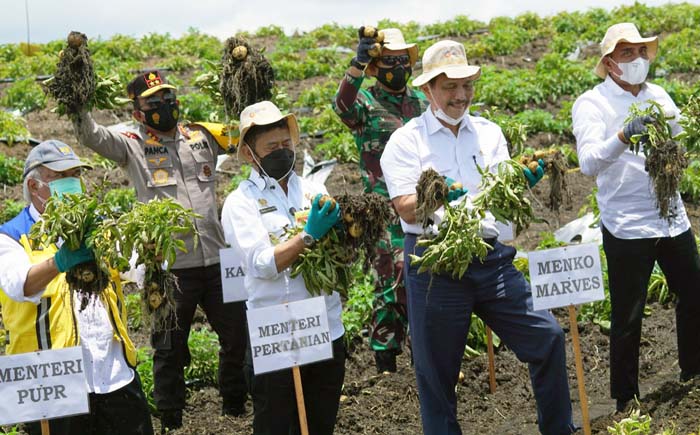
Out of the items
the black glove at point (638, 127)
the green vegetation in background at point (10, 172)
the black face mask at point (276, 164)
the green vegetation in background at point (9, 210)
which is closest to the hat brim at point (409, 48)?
the black glove at point (638, 127)

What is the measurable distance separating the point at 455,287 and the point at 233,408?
2393 mm

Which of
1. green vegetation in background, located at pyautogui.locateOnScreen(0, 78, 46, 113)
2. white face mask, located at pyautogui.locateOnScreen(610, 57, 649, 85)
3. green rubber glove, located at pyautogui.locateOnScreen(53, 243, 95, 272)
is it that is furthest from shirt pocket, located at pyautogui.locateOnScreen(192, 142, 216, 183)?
green vegetation in background, located at pyautogui.locateOnScreen(0, 78, 46, 113)

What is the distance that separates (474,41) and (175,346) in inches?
496

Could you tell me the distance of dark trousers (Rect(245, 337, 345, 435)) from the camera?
5.02 metres

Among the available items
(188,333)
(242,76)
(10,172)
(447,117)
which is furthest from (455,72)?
(10,172)

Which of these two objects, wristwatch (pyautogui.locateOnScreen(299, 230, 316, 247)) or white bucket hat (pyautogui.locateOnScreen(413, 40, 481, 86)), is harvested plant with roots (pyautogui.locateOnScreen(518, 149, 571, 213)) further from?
wristwatch (pyautogui.locateOnScreen(299, 230, 316, 247))

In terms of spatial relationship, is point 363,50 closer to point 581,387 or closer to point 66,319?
point 581,387

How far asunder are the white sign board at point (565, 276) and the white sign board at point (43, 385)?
2.22m

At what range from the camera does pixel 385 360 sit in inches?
285

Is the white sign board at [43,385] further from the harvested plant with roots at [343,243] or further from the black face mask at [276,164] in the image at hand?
the black face mask at [276,164]

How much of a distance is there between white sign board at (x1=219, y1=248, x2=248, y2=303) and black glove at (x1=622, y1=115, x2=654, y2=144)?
228cm

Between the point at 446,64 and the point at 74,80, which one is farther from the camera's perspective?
the point at 74,80

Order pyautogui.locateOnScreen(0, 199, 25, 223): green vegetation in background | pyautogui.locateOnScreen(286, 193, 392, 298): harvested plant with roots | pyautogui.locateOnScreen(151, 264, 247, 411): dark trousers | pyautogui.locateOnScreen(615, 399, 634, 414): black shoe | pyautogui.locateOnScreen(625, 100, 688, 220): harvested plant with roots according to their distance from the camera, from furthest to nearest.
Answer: pyautogui.locateOnScreen(0, 199, 25, 223): green vegetation in background → pyautogui.locateOnScreen(151, 264, 247, 411): dark trousers → pyautogui.locateOnScreen(615, 399, 634, 414): black shoe → pyautogui.locateOnScreen(625, 100, 688, 220): harvested plant with roots → pyautogui.locateOnScreen(286, 193, 392, 298): harvested plant with roots

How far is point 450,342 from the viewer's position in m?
5.19
